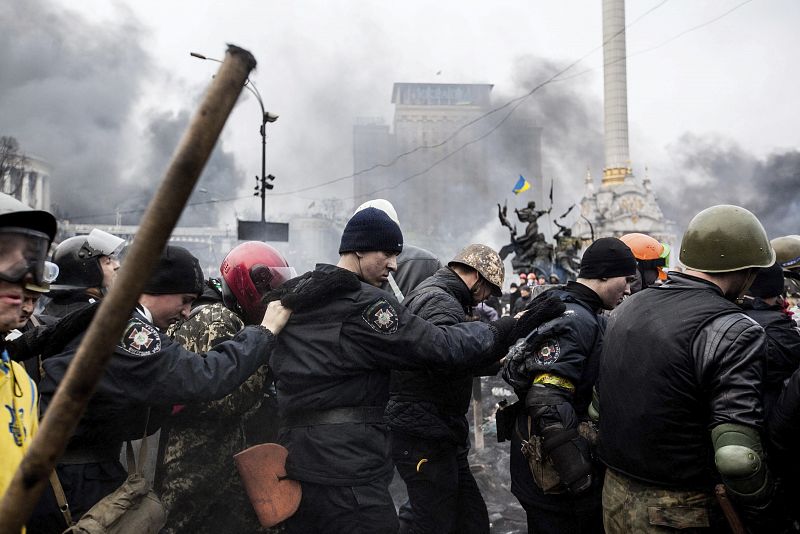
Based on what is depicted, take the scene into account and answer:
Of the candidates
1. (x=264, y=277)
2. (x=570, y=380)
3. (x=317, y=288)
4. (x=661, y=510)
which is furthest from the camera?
(x=264, y=277)

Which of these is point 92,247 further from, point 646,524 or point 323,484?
point 646,524

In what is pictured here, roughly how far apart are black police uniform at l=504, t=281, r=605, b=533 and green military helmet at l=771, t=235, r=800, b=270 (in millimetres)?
1620

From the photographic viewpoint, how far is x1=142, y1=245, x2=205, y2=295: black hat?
2.44m

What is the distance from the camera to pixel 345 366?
2.43m

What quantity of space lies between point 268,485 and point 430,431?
3.38ft

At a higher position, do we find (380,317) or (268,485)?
(380,317)

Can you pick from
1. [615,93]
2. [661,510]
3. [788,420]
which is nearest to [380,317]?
[661,510]

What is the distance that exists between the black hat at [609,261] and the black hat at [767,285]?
0.64 meters

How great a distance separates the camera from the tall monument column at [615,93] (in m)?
45.8

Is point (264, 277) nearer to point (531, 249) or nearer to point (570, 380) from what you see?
point (570, 380)

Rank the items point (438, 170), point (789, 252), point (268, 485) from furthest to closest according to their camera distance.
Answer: point (438, 170) → point (789, 252) → point (268, 485)

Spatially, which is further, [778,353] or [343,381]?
[778,353]

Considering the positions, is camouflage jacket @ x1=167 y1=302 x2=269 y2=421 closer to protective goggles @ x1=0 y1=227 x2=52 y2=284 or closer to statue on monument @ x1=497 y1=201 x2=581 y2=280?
protective goggles @ x1=0 y1=227 x2=52 y2=284

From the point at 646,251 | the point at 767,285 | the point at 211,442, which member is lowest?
Answer: the point at 211,442
